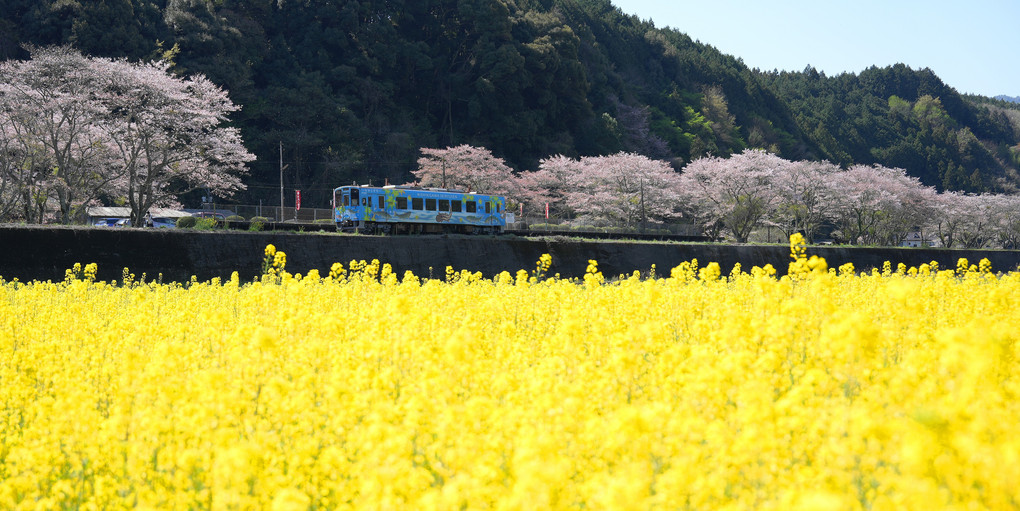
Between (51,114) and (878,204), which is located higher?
(51,114)

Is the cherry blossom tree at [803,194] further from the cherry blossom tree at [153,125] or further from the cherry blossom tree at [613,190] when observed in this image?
the cherry blossom tree at [153,125]

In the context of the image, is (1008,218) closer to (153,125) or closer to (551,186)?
(551,186)

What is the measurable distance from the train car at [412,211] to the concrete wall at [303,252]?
545 centimetres

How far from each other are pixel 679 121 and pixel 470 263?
4669 cm

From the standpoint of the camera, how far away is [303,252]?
1453cm

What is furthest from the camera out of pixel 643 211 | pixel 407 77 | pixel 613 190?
pixel 407 77

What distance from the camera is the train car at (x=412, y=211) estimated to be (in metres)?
21.7

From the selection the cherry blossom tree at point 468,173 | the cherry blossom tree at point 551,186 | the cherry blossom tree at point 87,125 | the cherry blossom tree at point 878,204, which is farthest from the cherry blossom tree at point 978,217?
the cherry blossom tree at point 87,125

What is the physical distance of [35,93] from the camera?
18594 millimetres

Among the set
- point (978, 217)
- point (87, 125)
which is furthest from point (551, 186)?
point (978, 217)

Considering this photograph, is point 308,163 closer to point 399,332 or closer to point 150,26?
point 150,26

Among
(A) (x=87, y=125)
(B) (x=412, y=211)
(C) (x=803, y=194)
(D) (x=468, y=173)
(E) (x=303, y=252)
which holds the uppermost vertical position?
(A) (x=87, y=125)

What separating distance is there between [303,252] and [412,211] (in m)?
8.11

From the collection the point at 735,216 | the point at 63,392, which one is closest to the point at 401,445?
the point at 63,392
